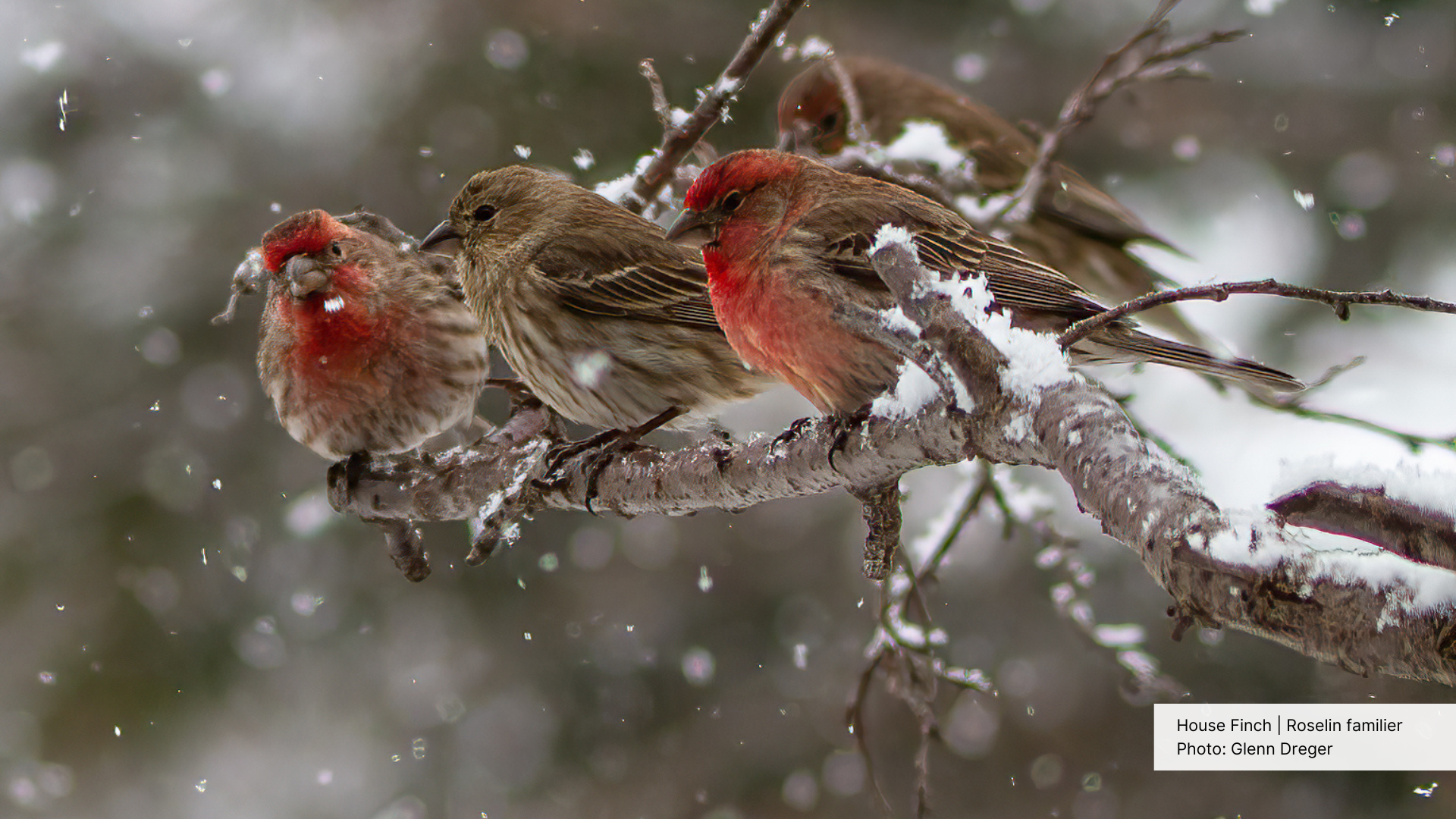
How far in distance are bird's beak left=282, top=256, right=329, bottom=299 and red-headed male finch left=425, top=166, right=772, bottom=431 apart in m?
0.35

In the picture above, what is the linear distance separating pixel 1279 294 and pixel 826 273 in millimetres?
1285

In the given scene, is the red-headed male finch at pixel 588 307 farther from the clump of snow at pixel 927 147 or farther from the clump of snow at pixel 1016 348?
the clump of snow at pixel 1016 348

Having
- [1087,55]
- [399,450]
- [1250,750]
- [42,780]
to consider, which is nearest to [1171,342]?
[1250,750]

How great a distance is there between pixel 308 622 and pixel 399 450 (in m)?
2.80

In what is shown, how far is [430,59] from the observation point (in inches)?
227

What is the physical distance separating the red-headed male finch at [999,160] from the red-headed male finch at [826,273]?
4.18 ft

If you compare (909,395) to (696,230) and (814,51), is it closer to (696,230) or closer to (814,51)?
(696,230)

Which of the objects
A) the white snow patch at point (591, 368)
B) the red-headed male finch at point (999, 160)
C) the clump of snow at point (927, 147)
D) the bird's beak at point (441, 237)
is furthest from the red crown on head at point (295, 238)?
the clump of snow at point (927, 147)

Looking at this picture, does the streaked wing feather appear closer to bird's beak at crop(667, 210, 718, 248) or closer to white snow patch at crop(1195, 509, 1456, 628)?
bird's beak at crop(667, 210, 718, 248)

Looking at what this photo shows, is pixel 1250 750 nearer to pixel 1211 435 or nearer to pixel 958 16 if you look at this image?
pixel 1211 435

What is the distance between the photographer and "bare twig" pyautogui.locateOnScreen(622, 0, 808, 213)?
7.89ft
